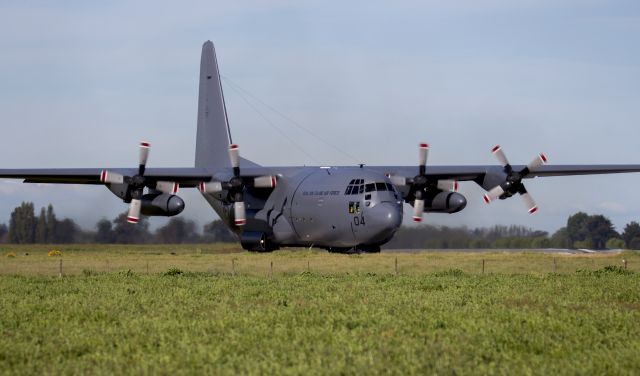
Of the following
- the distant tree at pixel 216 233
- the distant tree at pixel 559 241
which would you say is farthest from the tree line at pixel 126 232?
the distant tree at pixel 559 241

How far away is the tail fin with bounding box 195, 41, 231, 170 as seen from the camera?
54031mm

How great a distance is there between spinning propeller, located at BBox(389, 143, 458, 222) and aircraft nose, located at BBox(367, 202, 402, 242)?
72.4 inches

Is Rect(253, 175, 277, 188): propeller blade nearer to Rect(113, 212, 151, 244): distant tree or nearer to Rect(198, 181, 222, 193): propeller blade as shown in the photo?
Rect(198, 181, 222, 193): propeller blade

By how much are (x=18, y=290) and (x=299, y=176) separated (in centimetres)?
2329

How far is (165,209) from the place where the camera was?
4259cm

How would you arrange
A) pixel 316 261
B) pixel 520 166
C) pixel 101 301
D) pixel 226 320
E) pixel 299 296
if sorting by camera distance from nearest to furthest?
pixel 226 320 → pixel 101 301 → pixel 299 296 → pixel 316 261 → pixel 520 166

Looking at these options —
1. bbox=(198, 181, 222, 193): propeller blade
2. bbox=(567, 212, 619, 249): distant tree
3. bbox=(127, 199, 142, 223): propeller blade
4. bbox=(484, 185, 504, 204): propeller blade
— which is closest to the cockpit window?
bbox=(484, 185, 504, 204): propeller blade

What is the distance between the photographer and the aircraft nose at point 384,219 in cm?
4047

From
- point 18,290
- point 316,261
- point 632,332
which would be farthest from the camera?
point 316,261

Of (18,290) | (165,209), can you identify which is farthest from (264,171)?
(18,290)

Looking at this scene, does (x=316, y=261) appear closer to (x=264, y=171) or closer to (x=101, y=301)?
(x=264, y=171)

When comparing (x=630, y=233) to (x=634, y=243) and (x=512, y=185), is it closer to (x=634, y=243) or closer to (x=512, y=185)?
(x=634, y=243)

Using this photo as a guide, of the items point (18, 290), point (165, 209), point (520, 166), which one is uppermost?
point (520, 166)

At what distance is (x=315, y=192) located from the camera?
43.6 m
